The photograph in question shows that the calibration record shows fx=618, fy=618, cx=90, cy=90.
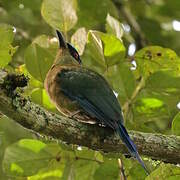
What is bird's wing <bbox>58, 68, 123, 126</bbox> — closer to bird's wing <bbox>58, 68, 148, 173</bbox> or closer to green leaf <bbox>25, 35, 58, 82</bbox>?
bird's wing <bbox>58, 68, 148, 173</bbox>

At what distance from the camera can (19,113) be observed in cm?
291

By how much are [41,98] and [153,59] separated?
73 centimetres

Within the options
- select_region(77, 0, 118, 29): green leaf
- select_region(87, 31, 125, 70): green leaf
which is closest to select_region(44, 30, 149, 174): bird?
select_region(87, 31, 125, 70): green leaf

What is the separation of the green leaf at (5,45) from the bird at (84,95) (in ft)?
1.04

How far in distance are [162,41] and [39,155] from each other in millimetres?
2579

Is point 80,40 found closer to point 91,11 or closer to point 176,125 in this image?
point 176,125

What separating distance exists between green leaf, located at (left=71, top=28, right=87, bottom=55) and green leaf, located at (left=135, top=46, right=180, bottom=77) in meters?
0.34

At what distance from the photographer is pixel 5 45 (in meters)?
3.45

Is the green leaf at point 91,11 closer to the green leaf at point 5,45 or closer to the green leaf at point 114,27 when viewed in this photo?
the green leaf at point 114,27

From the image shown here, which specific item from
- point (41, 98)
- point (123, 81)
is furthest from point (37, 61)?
point (123, 81)

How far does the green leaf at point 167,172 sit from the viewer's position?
10.6ft

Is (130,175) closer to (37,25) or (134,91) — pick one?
(134,91)

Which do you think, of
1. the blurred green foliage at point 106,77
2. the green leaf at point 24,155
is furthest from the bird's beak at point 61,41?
the green leaf at point 24,155

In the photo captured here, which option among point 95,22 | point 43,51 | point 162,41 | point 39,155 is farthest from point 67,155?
point 162,41
